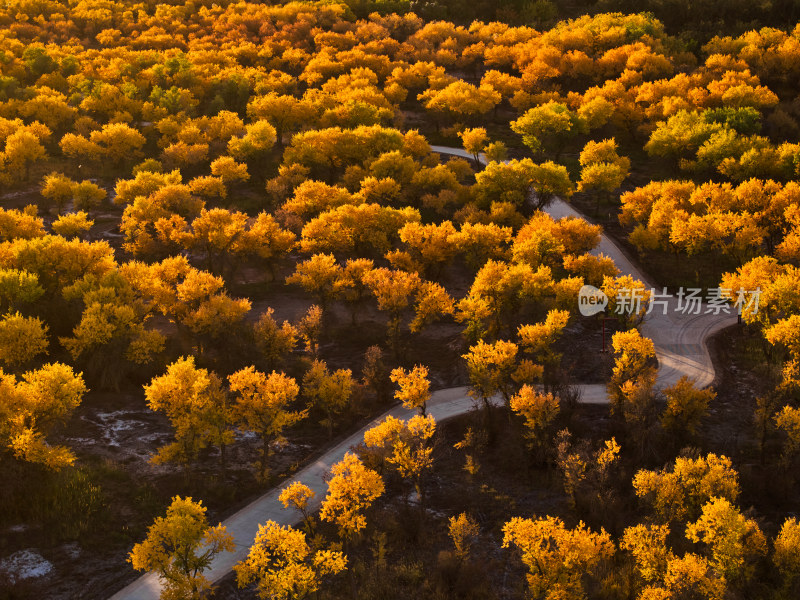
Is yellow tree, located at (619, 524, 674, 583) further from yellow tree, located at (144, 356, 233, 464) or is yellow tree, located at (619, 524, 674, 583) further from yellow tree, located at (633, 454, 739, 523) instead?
yellow tree, located at (144, 356, 233, 464)

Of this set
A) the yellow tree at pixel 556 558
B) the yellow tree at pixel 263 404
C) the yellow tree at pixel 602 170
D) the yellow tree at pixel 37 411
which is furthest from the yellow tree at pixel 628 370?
the yellow tree at pixel 602 170

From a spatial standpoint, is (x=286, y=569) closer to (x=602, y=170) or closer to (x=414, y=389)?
(x=414, y=389)

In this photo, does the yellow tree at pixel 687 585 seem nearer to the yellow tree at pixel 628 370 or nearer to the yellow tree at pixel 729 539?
the yellow tree at pixel 729 539

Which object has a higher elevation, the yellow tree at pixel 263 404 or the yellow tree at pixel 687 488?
the yellow tree at pixel 263 404

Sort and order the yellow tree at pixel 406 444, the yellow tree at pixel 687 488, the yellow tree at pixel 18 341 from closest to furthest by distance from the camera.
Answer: the yellow tree at pixel 687 488
the yellow tree at pixel 406 444
the yellow tree at pixel 18 341

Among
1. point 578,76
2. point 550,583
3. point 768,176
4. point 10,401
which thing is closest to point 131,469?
point 10,401

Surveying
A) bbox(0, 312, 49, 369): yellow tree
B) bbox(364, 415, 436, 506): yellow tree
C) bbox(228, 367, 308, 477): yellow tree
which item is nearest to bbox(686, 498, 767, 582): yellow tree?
bbox(364, 415, 436, 506): yellow tree

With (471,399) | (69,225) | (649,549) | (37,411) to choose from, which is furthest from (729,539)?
(69,225)
